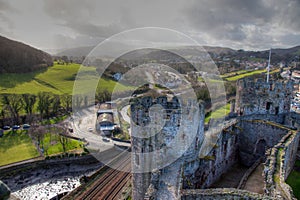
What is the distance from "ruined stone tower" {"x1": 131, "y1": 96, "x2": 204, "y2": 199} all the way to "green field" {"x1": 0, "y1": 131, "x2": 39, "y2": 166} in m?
25.7

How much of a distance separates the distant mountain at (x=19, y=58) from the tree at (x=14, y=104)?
2849 centimetres

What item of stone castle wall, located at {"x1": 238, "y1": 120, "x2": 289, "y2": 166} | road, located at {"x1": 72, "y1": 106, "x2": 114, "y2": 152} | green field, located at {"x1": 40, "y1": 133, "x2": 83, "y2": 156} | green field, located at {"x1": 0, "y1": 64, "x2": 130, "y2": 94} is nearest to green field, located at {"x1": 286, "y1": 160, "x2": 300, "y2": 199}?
stone castle wall, located at {"x1": 238, "y1": 120, "x2": 289, "y2": 166}

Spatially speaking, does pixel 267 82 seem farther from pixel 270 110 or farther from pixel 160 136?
pixel 160 136

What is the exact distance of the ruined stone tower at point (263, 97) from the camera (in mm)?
16703

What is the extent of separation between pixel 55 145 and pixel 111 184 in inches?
637

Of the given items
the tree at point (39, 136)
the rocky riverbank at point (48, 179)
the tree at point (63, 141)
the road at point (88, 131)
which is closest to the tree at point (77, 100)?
the road at point (88, 131)

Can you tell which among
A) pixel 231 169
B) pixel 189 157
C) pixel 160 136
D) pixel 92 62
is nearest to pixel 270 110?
pixel 231 169

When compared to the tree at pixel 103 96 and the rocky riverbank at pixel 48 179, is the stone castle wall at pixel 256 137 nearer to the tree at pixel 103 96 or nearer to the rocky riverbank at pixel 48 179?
the rocky riverbank at pixel 48 179

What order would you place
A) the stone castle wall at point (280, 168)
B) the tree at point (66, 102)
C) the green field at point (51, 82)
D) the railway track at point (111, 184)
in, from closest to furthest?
the stone castle wall at point (280, 168) < the railway track at point (111, 184) < the tree at point (66, 102) < the green field at point (51, 82)

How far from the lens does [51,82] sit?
225 feet

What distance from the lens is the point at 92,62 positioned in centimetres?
8144

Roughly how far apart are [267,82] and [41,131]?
101 feet

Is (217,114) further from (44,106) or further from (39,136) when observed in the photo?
(44,106)

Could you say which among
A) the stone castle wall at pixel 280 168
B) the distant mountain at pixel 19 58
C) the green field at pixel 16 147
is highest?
the distant mountain at pixel 19 58
